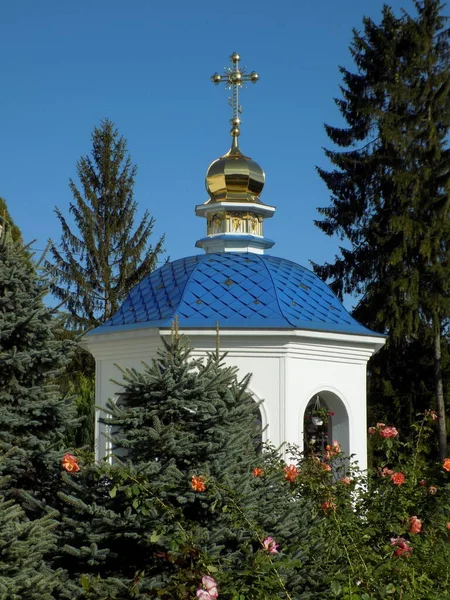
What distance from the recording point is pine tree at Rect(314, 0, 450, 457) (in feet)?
61.1

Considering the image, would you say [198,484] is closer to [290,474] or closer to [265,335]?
[290,474]

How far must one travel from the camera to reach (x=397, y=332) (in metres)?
18.4

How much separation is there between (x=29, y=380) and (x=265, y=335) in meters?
3.78

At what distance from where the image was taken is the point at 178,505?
5.13 m

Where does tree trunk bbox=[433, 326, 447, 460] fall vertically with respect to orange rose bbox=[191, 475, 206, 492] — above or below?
above

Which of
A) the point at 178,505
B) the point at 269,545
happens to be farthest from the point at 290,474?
the point at 269,545

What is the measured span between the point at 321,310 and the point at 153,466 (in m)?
5.07

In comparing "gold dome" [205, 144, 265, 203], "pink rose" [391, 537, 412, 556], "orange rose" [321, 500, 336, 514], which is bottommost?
"pink rose" [391, 537, 412, 556]

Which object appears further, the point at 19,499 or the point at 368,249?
the point at 368,249

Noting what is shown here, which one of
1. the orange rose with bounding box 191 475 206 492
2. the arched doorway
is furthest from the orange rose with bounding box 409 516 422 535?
the arched doorway

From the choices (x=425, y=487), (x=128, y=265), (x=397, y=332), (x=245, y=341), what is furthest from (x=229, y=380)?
(x=128, y=265)

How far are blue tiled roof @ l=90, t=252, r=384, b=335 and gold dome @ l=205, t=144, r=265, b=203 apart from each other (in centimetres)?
119

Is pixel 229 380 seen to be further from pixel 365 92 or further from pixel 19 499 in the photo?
pixel 365 92

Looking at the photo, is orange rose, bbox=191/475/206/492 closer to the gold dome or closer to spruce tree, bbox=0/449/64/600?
spruce tree, bbox=0/449/64/600
